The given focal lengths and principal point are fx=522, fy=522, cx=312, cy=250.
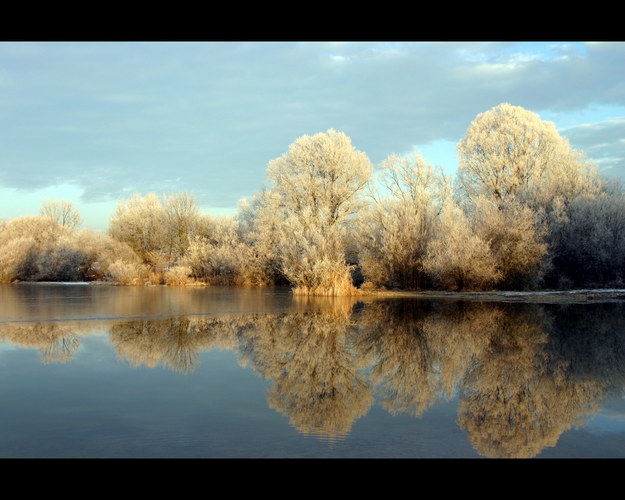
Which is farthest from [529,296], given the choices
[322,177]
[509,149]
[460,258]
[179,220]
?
[179,220]

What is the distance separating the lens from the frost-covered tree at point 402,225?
2405cm

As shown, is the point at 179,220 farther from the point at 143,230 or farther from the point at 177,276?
the point at 177,276

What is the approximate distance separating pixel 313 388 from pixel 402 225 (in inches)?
738

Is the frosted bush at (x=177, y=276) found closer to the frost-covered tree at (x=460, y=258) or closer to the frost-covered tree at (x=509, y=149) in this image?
the frost-covered tree at (x=460, y=258)

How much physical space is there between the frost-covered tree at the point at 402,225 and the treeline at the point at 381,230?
0.06 m

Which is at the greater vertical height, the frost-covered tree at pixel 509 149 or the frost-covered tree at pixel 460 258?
the frost-covered tree at pixel 509 149

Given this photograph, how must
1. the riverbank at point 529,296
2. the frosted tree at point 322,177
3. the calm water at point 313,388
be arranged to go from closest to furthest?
the calm water at point 313,388 < the riverbank at point 529,296 < the frosted tree at point 322,177

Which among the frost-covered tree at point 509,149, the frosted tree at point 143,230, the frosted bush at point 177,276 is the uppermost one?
the frost-covered tree at point 509,149

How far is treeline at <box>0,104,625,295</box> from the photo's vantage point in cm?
2239

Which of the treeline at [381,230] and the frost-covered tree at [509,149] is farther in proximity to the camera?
the frost-covered tree at [509,149]

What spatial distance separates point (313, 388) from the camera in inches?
250

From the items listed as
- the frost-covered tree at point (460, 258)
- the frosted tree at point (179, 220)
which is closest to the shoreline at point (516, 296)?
the frost-covered tree at point (460, 258)

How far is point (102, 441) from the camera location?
434cm

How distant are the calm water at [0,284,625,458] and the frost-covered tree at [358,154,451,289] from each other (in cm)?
1149
